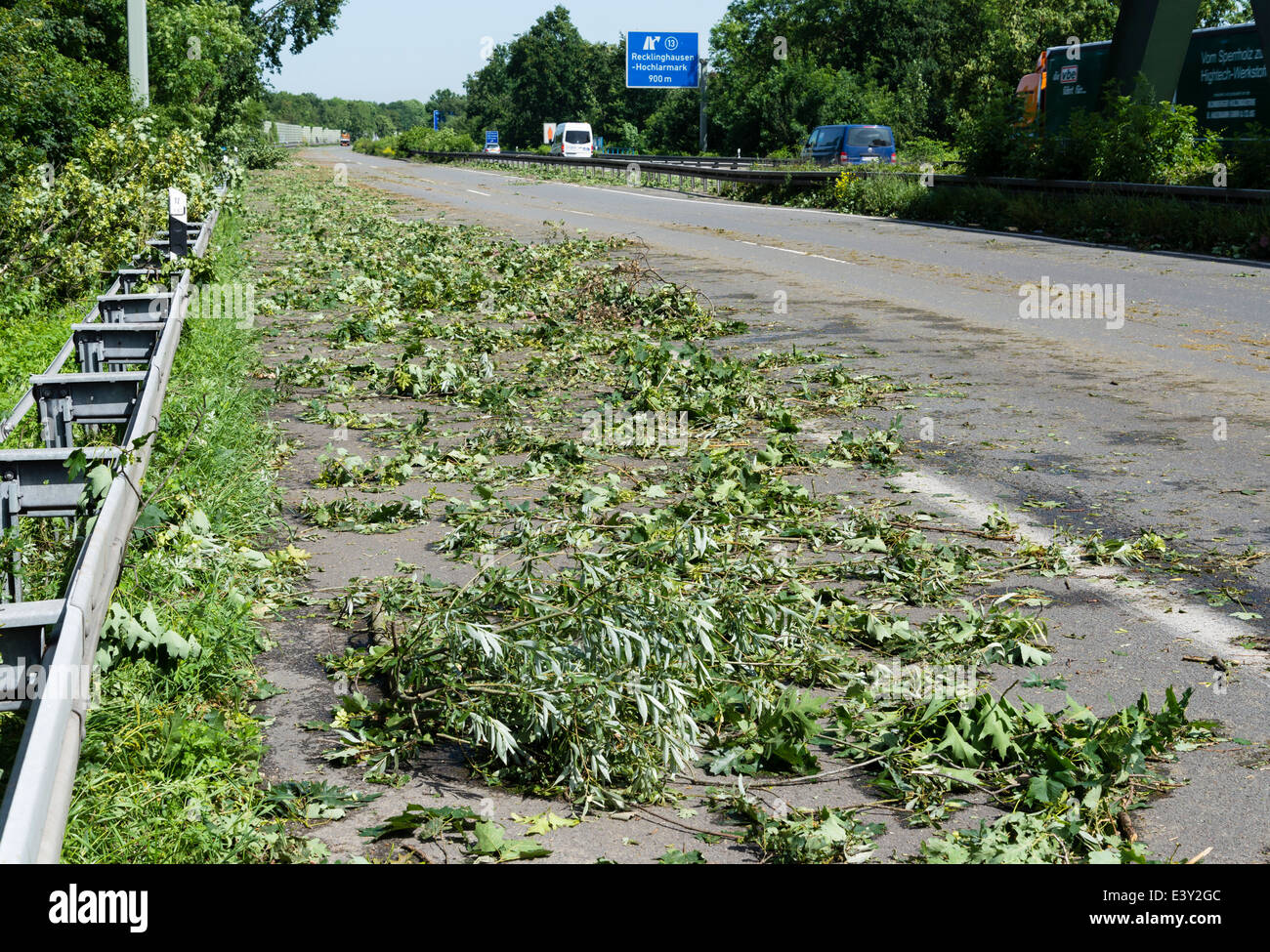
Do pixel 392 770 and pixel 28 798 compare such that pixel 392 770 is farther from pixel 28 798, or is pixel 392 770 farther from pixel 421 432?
pixel 421 432

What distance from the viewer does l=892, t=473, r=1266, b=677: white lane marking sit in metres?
4.79

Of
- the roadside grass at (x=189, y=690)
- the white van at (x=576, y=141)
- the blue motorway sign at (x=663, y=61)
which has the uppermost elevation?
the blue motorway sign at (x=663, y=61)

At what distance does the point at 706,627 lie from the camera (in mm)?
4281

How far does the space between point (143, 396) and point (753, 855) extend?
166 inches

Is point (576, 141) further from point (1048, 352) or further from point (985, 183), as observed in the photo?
point (1048, 352)

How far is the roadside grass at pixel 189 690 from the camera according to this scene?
340cm

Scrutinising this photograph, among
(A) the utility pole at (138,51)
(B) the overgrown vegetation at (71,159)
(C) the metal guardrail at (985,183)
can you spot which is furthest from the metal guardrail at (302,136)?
(A) the utility pole at (138,51)

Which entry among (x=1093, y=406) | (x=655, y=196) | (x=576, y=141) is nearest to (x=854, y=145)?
(x=655, y=196)

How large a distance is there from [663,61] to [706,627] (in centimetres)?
5991

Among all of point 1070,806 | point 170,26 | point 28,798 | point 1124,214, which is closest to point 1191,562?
point 1070,806

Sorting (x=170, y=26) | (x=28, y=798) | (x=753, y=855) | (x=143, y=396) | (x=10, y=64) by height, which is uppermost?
(x=170, y=26)

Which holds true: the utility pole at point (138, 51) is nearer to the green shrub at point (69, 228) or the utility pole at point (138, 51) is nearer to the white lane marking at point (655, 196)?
the green shrub at point (69, 228)

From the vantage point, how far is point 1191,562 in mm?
5719

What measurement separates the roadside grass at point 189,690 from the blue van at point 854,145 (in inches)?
1240
